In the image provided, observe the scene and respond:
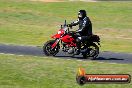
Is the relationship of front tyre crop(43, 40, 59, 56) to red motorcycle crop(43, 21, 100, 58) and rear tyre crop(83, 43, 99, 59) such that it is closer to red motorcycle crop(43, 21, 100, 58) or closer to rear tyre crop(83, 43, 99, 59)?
red motorcycle crop(43, 21, 100, 58)

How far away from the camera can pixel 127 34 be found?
108ft

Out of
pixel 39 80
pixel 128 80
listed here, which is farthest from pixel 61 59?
pixel 128 80

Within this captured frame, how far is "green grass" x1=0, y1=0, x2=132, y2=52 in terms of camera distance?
29.1 meters

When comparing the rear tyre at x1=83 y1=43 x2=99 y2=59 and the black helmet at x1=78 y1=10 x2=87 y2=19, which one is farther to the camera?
the rear tyre at x1=83 y1=43 x2=99 y2=59

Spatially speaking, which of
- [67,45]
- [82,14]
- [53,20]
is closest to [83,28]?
[82,14]

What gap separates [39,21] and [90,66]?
20.6 metres

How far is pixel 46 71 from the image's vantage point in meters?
16.3

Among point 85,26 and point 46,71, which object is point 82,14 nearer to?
point 85,26

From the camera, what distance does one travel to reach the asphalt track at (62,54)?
2088cm

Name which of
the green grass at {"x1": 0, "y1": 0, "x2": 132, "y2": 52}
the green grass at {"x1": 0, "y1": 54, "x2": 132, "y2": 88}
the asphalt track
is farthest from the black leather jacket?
the green grass at {"x1": 0, "y1": 0, "x2": 132, "y2": 52}

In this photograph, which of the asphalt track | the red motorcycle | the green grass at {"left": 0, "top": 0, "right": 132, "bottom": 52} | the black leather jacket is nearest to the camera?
the black leather jacket

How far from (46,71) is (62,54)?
218 inches

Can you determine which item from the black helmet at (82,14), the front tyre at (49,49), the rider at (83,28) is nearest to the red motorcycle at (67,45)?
the front tyre at (49,49)

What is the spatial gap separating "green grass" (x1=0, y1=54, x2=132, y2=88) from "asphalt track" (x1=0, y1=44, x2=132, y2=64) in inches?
51.0
